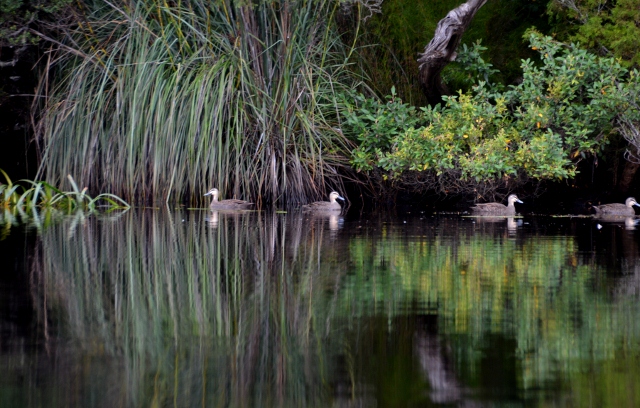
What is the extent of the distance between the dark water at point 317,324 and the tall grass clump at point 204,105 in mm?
5773

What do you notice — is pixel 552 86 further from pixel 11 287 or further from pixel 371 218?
pixel 11 287

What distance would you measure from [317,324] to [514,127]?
1076 centimetres

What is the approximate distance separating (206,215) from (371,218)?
2.39 m

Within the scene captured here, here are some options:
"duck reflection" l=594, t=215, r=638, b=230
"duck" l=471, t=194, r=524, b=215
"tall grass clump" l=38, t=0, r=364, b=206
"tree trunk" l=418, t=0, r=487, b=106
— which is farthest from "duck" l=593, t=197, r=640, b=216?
"tall grass clump" l=38, t=0, r=364, b=206

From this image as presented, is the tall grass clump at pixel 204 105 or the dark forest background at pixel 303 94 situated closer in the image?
the dark forest background at pixel 303 94

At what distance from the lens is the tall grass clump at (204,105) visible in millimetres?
15180

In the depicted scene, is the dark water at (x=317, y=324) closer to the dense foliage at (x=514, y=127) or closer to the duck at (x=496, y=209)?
the duck at (x=496, y=209)

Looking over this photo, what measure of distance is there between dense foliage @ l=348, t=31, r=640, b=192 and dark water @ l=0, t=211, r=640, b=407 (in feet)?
16.3

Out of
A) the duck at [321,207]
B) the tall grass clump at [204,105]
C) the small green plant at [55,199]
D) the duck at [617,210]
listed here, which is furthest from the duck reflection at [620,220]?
the small green plant at [55,199]

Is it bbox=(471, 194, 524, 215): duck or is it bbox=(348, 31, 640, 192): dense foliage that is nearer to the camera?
bbox=(471, 194, 524, 215): duck

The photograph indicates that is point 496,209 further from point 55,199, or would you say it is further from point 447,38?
point 55,199

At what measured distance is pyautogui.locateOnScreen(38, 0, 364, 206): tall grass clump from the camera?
49.8 ft

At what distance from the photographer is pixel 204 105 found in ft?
50.0

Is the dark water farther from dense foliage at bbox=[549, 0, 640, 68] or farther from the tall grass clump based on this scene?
dense foliage at bbox=[549, 0, 640, 68]
